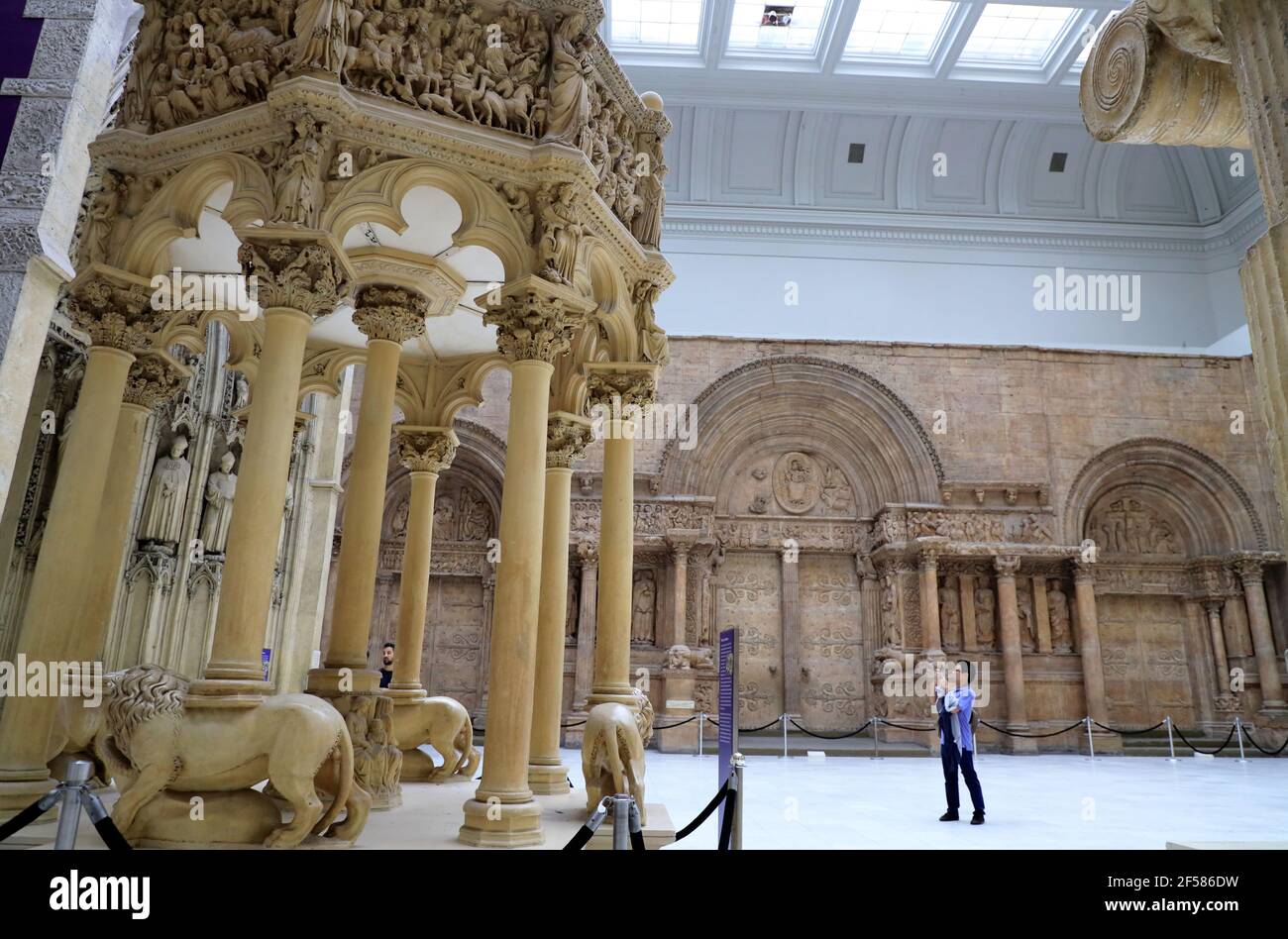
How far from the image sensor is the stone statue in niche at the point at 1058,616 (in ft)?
56.8

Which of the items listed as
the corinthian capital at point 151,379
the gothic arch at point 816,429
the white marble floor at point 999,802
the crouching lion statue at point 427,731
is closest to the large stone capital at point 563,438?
the crouching lion statue at point 427,731

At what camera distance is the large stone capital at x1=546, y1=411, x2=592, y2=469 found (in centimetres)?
773

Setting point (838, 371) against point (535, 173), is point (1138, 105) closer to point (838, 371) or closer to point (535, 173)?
point (535, 173)

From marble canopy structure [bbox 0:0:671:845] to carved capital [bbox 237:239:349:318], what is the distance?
0.5 inches

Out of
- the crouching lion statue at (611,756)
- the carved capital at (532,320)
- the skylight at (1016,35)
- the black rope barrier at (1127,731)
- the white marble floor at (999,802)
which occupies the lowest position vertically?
the white marble floor at (999,802)

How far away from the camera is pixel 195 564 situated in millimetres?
10336

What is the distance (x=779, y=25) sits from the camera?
1875 cm

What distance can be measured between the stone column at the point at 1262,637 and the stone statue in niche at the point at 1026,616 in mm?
4554

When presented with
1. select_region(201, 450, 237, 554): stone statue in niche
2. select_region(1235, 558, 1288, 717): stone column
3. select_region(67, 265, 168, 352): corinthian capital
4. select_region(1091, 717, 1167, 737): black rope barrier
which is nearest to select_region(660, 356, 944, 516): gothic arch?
select_region(1091, 717, 1167, 737): black rope barrier

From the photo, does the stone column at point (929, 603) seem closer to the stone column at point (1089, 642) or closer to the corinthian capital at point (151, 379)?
the stone column at point (1089, 642)

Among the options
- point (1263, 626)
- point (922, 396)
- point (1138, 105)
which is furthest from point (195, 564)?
point (1263, 626)

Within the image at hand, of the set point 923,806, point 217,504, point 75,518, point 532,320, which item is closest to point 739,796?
point 532,320

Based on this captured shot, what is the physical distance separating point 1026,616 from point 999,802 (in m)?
9.50

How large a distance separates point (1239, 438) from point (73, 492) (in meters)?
21.8
